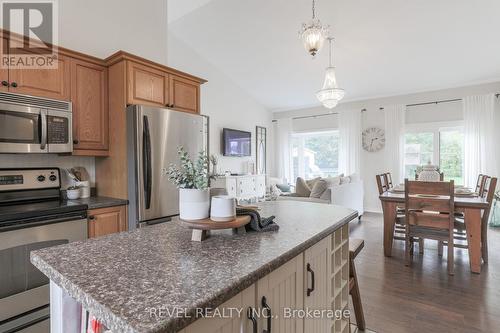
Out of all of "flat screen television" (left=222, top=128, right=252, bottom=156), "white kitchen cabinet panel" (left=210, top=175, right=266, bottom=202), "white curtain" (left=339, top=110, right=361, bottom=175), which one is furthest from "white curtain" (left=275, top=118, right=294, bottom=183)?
"white curtain" (left=339, top=110, right=361, bottom=175)

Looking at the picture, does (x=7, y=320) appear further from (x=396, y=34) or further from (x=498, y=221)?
(x=498, y=221)

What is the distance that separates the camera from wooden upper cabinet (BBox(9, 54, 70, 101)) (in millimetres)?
2031

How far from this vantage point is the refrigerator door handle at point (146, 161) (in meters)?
2.36

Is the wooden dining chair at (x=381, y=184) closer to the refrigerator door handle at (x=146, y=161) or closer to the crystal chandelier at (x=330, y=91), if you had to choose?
the crystal chandelier at (x=330, y=91)

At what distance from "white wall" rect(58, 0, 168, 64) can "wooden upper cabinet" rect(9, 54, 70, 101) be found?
0.44 metres

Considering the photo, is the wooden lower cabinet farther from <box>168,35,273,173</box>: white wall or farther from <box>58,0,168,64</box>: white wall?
<box>168,35,273,173</box>: white wall

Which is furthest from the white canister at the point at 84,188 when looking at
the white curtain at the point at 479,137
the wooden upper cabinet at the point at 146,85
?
the white curtain at the point at 479,137

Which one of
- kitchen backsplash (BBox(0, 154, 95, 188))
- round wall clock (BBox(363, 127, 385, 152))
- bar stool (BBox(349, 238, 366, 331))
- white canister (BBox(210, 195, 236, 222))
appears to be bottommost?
bar stool (BBox(349, 238, 366, 331))

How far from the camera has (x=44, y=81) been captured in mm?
2164

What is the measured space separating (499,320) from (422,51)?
12.8ft

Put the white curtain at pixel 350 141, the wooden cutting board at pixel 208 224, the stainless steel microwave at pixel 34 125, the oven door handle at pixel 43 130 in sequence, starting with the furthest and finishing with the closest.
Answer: the white curtain at pixel 350 141 < the oven door handle at pixel 43 130 < the stainless steel microwave at pixel 34 125 < the wooden cutting board at pixel 208 224

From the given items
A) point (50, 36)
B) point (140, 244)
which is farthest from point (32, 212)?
point (50, 36)

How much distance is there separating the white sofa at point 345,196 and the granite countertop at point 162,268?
10.4 feet

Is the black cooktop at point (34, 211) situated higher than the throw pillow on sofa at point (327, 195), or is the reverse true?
the black cooktop at point (34, 211)
